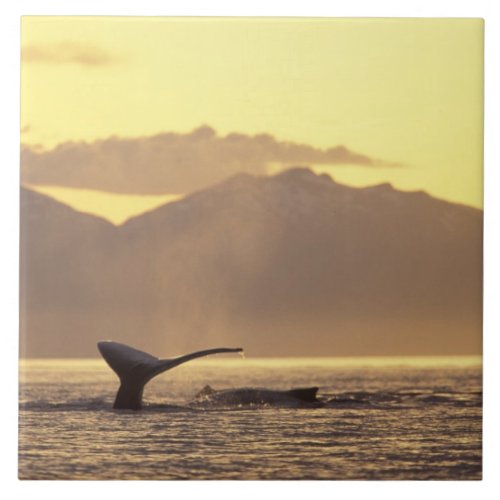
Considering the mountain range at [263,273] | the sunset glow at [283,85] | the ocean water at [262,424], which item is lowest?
the ocean water at [262,424]

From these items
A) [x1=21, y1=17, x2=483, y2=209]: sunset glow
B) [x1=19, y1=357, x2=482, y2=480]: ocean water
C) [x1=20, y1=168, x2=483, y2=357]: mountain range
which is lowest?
[x1=19, y1=357, x2=482, y2=480]: ocean water

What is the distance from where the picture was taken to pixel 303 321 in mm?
4332

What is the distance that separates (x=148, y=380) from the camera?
14.1 feet

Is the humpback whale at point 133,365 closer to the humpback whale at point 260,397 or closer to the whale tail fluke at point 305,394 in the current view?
the humpback whale at point 260,397

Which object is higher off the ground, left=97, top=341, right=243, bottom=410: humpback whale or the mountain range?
the mountain range

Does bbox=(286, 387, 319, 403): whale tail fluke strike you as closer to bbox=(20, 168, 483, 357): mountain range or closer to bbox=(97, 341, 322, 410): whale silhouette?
bbox=(97, 341, 322, 410): whale silhouette

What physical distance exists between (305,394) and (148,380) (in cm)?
70

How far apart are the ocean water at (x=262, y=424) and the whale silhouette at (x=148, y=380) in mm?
29

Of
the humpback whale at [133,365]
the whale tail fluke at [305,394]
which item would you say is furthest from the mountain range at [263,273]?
the whale tail fluke at [305,394]

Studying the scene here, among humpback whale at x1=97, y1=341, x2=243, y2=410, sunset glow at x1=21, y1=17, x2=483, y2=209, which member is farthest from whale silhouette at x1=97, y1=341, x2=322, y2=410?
sunset glow at x1=21, y1=17, x2=483, y2=209

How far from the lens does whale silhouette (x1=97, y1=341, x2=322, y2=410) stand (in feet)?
14.1

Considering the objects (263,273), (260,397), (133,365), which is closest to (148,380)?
(133,365)

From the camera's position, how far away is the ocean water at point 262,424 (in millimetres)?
4258
